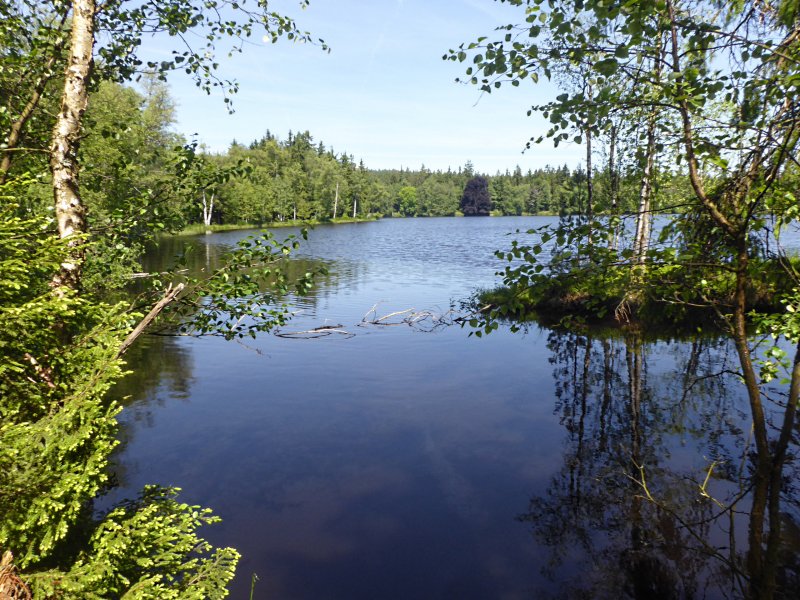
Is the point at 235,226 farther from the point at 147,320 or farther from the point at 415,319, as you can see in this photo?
the point at 147,320

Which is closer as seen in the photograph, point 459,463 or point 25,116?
point 25,116

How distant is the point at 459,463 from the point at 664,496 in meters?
4.53

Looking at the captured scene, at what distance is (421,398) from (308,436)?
4.31 metres

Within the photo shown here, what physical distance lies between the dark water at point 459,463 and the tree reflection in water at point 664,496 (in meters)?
0.05

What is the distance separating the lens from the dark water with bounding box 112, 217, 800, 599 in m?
8.65

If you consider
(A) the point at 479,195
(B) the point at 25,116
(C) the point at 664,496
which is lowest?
(C) the point at 664,496

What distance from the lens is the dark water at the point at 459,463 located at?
865cm

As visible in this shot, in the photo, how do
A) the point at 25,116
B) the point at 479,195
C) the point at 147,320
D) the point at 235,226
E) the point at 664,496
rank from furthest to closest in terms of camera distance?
the point at 479,195 → the point at 235,226 → the point at 664,496 → the point at 25,116 → the point at 147,320

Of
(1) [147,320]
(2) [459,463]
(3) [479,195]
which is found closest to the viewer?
(1) [147,320]

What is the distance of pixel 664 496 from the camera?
407 inches

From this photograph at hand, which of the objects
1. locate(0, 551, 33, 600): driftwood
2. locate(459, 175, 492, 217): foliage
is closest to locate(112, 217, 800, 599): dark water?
locate(0, 551, 33, 600): driftwood

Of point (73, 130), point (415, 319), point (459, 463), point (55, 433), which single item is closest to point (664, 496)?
point (459, 463)

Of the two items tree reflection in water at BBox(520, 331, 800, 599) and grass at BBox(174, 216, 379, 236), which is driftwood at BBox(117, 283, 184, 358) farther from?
grass at BBox(174, 216, 379, 236)

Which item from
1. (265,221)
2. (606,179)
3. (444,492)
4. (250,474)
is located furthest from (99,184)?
(265,221)
